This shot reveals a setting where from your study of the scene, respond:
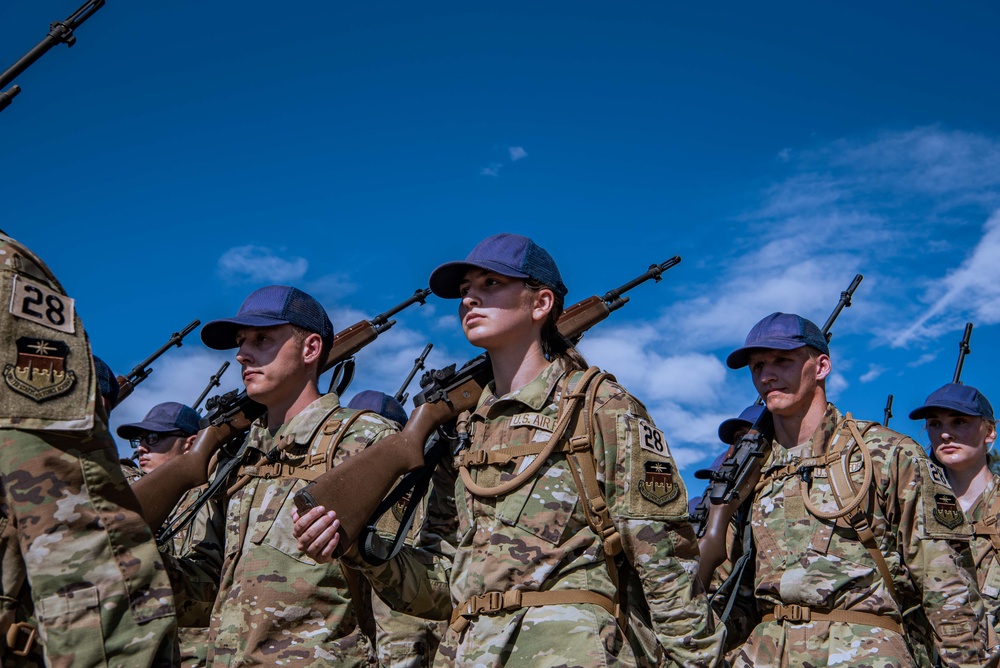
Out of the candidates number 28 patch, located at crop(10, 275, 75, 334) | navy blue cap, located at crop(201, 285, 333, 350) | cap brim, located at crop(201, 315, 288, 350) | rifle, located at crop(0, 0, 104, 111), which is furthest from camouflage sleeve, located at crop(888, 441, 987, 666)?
rifle, located at crop(0, 0, 104, 111)

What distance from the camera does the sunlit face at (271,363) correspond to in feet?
22.4

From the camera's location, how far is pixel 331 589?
19.4 ft

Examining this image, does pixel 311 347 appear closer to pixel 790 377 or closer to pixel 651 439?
pixel 651 439

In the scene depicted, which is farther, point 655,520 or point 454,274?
point 454,274

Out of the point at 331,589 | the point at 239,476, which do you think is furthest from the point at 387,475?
the point at 239,476

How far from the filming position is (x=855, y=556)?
6.52m

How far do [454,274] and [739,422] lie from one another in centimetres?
698

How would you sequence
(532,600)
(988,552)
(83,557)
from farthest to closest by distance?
(988,552) < (532,600) < (83,557)

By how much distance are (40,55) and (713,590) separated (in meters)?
6.03

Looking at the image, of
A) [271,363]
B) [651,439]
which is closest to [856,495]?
[651,439]

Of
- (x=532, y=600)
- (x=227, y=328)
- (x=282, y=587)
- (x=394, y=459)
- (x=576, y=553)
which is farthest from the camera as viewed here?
(x=227, y=328)

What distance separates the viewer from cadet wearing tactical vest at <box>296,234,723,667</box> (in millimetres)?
4715

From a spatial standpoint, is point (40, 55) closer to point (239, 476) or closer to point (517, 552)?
point (239, 476)

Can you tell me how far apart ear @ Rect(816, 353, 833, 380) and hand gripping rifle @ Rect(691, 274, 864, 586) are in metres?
0.48
